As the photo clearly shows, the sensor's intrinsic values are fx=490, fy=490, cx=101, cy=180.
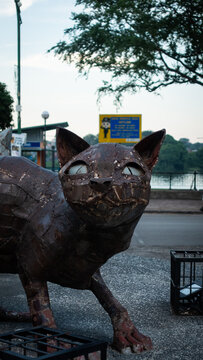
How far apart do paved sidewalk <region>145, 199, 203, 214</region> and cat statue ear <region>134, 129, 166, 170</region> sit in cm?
1366

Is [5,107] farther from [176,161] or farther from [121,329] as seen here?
[121,329]

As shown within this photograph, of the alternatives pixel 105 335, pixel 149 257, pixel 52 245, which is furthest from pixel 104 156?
pixel 149 257

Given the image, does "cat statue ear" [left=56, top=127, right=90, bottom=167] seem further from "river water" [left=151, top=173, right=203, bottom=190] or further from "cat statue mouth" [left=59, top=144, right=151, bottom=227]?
"river water" [left=151, top=173, right=203, bottom=190]

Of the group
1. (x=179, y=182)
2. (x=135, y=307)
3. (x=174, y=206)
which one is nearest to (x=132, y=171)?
(x=135, y=307)

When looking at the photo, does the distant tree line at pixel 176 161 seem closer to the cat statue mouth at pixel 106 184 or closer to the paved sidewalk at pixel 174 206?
the paved sidewalk at pixel 174 206

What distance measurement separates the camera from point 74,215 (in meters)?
3.67

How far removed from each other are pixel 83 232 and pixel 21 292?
3007 mm

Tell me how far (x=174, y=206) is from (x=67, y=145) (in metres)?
15.4

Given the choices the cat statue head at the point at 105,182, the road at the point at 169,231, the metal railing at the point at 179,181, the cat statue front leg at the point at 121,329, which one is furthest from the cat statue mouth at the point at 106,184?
the metal railing at the point at 179,181

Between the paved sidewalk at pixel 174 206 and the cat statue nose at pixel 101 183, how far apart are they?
14221 millimetres

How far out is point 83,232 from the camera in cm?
356

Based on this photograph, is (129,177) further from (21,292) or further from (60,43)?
(60,43)

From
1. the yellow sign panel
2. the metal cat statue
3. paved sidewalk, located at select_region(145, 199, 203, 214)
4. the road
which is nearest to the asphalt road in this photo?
the metal cat statue

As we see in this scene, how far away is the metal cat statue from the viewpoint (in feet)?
9.95
